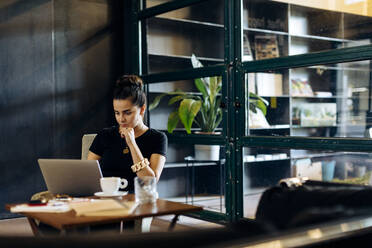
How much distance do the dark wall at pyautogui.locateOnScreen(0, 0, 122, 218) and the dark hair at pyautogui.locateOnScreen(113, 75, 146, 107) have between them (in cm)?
208

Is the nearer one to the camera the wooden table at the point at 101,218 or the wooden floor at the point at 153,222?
the wooden table at the point at 101,218

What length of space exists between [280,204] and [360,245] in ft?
0.59

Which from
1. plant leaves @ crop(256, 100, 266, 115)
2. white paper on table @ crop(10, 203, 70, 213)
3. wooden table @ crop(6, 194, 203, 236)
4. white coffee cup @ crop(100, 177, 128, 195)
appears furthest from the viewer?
plant leaves @ crop(256, 100, 266, 115)

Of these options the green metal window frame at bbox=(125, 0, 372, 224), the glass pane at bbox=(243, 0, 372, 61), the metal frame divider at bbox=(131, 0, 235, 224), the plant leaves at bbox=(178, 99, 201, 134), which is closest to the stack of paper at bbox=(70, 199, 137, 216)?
the green metal window frame at bbox=(125, 0, 372, 224)

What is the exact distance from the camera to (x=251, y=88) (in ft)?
12.3

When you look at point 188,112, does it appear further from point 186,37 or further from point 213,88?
point 186,37

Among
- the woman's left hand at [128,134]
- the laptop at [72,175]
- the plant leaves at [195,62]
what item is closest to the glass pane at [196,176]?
the plant leaves at [195,62]

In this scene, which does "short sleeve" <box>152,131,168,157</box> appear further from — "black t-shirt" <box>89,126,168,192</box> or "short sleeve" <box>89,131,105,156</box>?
"short sleeve" <box>89,131,105,156</box>

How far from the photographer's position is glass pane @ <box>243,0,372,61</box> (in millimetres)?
3055

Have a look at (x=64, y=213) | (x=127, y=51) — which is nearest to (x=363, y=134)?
(x=64, y=213)

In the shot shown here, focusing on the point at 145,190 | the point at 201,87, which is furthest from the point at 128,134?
the point at 201,87

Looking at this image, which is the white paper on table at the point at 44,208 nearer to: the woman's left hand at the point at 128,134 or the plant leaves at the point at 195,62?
the woman's left hand at the point at 128,134

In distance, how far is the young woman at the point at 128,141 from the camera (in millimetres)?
2625

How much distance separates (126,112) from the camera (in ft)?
8.90
